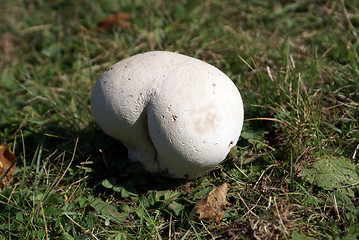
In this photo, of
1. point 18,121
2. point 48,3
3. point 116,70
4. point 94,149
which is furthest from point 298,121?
point 48,3

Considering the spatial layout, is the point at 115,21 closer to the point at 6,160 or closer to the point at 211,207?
the point at 6,160

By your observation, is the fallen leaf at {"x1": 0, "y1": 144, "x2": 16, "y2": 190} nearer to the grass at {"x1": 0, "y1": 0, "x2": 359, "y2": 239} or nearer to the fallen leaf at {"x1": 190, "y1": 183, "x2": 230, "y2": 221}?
the grass at {"x1": 0, "y1": 0, "x2": 359, "y2": 239}

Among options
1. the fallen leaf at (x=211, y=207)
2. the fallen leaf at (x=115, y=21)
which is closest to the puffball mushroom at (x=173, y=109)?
the fallen leaf at (x=211, y=207)

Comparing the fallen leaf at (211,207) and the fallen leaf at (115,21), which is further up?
the fallen leaf at (115,21)

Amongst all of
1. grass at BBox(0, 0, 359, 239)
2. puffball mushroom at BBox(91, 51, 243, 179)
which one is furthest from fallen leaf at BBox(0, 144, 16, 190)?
puffball mushroom at BBox(91, 51, 243, 179)

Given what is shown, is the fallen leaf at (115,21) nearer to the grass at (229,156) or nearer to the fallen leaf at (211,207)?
the grass at (229,156)

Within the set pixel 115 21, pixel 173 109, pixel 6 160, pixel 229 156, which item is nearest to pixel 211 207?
pixel 229 156
